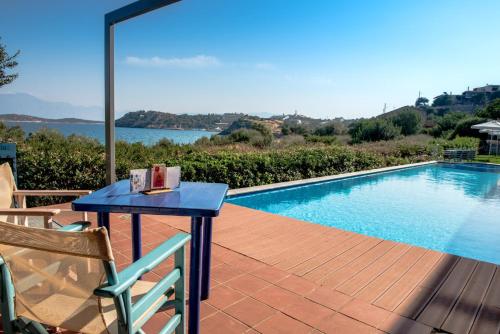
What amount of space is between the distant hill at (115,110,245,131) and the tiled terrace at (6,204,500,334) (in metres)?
26.3

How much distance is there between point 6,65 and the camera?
7.78 m

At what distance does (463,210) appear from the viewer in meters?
7.24

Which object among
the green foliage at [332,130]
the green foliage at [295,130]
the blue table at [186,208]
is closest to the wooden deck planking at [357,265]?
the blue table at [186,208]

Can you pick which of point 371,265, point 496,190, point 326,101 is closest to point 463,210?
point 496,190

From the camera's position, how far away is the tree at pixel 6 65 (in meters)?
7.70

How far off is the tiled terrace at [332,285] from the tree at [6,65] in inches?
257

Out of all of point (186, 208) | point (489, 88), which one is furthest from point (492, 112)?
point (489, 88)

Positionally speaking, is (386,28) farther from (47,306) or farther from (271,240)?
(47,306)

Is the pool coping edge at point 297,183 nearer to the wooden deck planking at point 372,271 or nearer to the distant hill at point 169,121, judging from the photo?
the wooden deck planking at point 372,271

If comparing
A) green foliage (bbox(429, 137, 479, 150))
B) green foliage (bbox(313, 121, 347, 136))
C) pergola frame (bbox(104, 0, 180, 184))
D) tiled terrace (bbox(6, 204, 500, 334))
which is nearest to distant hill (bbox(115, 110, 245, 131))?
green foliage (bbox(313, 121, 347, 136))

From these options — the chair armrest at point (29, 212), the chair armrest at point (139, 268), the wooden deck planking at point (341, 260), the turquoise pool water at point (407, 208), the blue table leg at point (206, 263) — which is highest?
the chair armrest at point (29, 212)

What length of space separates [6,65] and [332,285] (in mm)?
9036

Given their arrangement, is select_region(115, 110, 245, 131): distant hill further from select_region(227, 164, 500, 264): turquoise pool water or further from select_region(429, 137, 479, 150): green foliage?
select_region(227, 164, 500, 264): turquoise pool water

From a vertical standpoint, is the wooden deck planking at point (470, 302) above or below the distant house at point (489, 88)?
below
